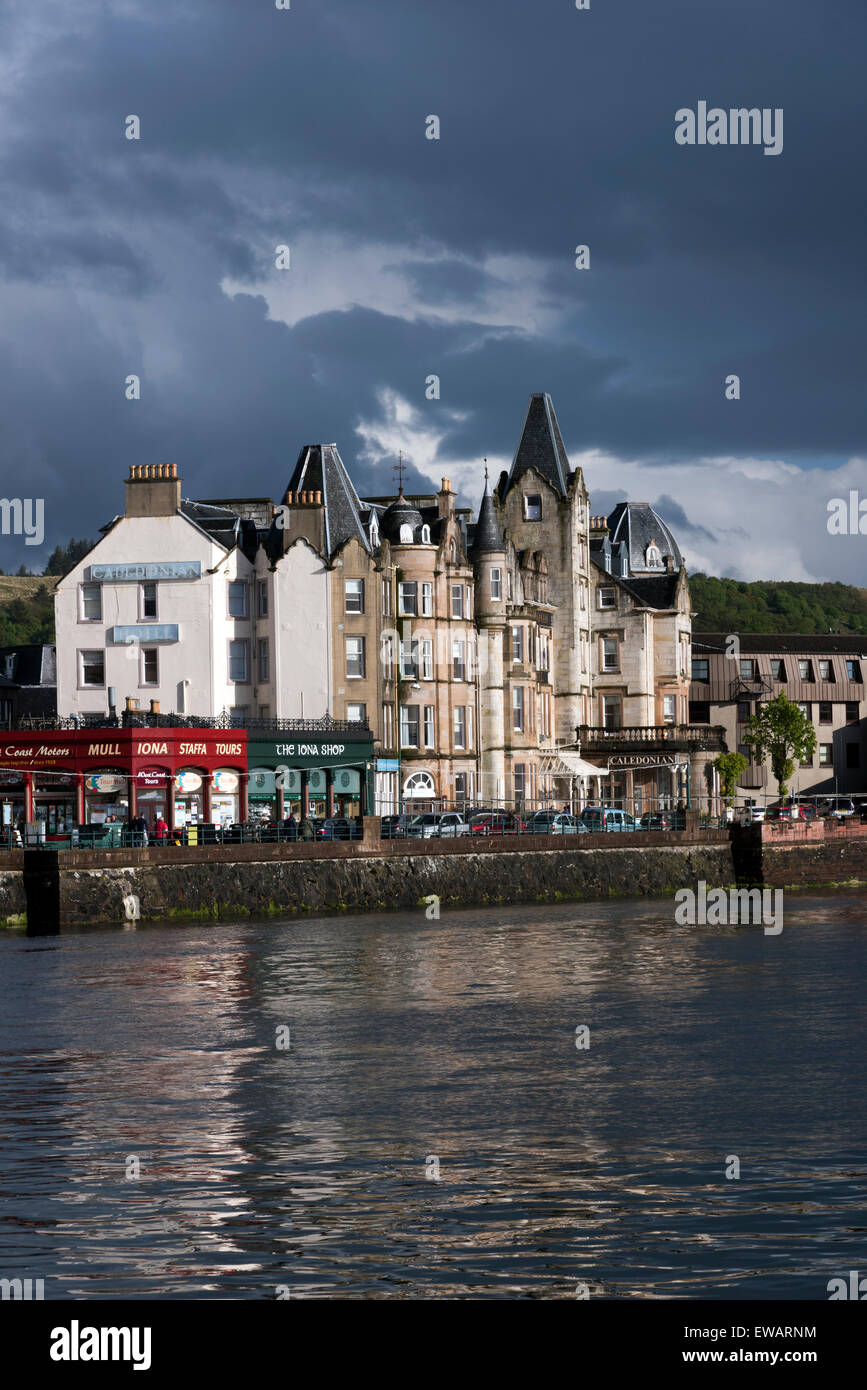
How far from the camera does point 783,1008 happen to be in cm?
3800

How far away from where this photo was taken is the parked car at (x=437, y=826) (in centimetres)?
7556

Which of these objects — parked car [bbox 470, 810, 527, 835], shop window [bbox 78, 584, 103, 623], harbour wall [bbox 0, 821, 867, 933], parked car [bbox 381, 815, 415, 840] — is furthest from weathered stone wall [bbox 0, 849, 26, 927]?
shop window [bbox 78, 584, 103, 623]

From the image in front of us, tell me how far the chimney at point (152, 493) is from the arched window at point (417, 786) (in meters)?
18.2

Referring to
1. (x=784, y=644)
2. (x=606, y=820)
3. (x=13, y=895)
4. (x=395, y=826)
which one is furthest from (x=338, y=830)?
(x=784, y=644)

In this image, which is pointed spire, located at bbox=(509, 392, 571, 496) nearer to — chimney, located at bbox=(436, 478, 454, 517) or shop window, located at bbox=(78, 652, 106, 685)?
chimney, located at bbox=(436, 478, 454, 517)

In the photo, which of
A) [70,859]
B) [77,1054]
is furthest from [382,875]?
[77,1054]

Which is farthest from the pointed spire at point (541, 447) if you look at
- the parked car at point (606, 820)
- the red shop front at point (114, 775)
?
the red shop front at point (114, 775)

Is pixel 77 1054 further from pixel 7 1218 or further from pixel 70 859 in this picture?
pixel 70 859

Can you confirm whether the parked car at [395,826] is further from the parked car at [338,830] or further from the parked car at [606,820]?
the parked car at [606,820]

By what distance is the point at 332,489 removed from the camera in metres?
89.4

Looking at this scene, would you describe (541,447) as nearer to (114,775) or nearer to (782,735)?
(782,735)

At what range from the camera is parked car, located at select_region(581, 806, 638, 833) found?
275 ft

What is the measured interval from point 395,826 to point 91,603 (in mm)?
21175

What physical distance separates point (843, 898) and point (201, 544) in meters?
34.2
